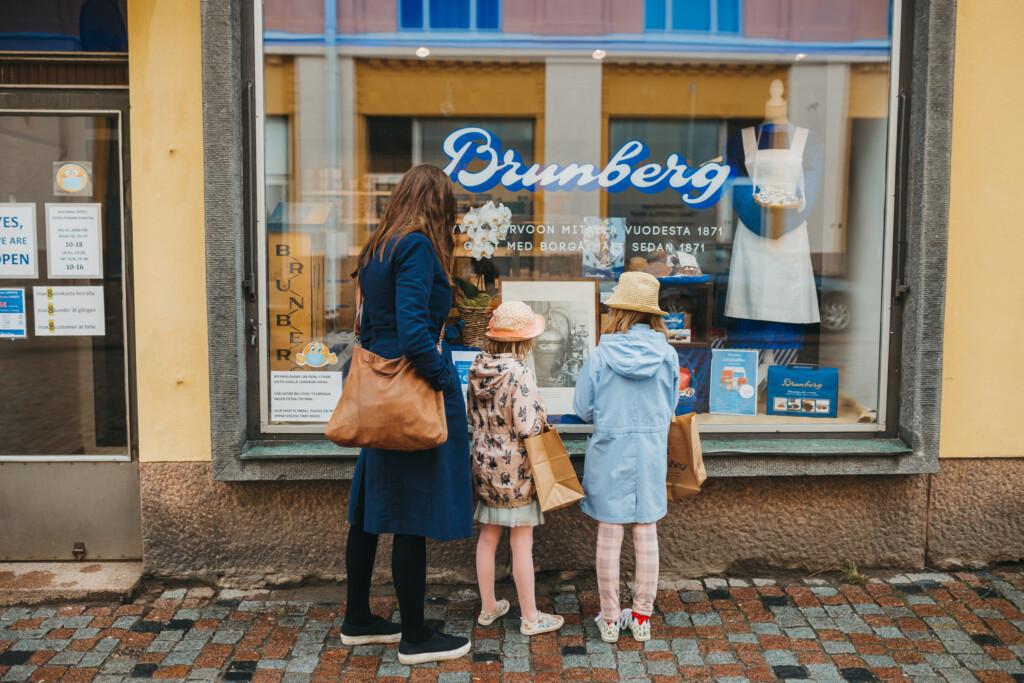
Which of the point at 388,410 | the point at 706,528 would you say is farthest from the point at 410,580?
the point at 706,528

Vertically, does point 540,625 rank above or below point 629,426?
below

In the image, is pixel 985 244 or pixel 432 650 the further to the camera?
pixel 985 244

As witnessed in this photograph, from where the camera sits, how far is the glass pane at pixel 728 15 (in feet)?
16.6

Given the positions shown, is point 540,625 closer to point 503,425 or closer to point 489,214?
point 503,425

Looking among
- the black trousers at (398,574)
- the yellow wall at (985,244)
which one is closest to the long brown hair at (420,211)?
the black trousers at (398,574)

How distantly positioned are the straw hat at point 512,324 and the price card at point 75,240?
224cm

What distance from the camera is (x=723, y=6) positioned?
508 centimetres

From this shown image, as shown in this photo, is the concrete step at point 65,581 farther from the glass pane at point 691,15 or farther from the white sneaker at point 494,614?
the glass pane at point 691,15

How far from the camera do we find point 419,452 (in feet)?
12.2

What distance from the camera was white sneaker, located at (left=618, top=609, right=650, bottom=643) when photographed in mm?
4050

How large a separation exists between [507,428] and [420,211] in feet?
3.18

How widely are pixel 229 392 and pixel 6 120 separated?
183cm

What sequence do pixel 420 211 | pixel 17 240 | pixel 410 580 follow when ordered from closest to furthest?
pixel 420 211, pixel 410 580, pixel 17 240

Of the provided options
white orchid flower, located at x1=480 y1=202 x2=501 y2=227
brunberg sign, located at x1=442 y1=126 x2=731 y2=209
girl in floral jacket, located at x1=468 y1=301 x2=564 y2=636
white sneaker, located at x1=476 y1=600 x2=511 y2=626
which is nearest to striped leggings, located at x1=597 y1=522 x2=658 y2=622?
girl in floral jacket, located at x1=468 y1=301 x2=564 y2=636
